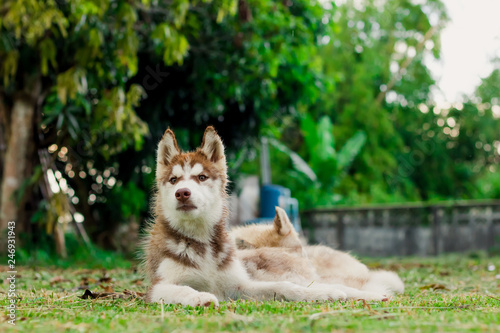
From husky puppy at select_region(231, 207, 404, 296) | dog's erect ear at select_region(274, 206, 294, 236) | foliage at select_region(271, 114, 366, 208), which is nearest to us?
husky puppy at select_region(231, 207, 404, 296)

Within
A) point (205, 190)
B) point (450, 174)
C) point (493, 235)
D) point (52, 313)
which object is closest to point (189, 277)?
point (205, 190)

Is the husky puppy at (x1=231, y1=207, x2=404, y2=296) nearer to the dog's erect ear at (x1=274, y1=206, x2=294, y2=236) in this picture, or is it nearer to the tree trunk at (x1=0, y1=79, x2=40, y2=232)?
the dog's erect ear at (x1=274, y1=206, x2=294, y2=236)

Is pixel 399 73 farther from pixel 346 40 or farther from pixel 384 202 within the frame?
pixel 384 202

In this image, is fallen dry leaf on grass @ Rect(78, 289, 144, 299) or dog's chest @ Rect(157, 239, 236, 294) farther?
fallen dry leaf on grass @ Rect(78, 289, 144, 299)

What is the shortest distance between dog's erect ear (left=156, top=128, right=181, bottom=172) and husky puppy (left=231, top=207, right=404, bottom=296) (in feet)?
3.10

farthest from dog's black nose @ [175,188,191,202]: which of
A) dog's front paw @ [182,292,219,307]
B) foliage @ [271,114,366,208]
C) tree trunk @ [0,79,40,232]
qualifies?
foliage @ [271,114,366,208]

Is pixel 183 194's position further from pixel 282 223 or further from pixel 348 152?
pixel 348 152

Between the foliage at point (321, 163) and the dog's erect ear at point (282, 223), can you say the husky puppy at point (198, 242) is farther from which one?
the foliage at point (321, 163)

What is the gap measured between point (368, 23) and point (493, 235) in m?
13.3

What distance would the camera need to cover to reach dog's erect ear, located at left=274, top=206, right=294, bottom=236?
194 inches

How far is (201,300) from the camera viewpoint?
3445 millimetres

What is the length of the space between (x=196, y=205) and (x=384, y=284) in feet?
6.40

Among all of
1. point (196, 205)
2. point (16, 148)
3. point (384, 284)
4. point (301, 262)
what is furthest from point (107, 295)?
point (16, 148)

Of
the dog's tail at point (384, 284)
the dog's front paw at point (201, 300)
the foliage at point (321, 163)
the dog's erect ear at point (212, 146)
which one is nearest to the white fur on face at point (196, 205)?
the dog's erect ear at point (212, 146)
